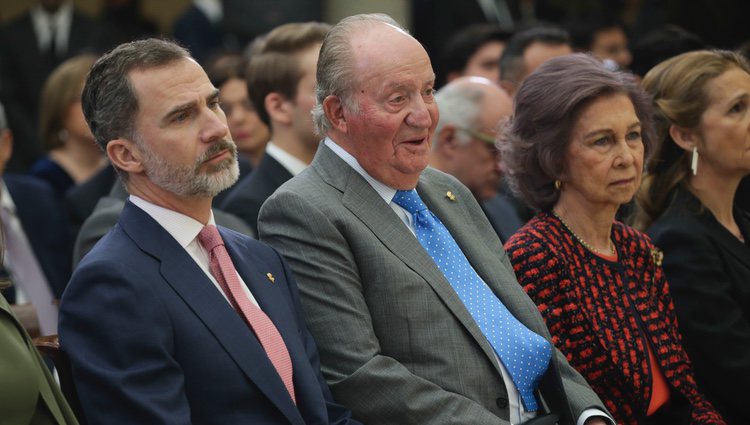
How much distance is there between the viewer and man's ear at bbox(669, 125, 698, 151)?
15.3 feet

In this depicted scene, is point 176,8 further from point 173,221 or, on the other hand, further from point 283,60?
point 173,221

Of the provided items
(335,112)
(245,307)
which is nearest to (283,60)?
(335,112)

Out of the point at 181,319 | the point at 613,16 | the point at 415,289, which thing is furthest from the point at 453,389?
the point at 613,16

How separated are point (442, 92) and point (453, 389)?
8.51 ft

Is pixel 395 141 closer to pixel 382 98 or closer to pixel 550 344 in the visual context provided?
pixel 382 98

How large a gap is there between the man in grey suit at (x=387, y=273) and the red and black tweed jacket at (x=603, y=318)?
0.20m

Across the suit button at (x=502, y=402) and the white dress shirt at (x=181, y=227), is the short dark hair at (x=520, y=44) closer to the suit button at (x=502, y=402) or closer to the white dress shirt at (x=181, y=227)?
the suit button at (x=502, y=402)

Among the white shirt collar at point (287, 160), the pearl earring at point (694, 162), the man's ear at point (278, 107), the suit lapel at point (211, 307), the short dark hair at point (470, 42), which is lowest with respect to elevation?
the short dark hair at point (470, 42)

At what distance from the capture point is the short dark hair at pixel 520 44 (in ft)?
23.5

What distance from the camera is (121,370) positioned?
286cm

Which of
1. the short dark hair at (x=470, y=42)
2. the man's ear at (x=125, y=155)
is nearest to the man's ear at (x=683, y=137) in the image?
the man's ear at (x=125, y=155)

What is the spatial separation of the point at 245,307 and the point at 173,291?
0.24 meters

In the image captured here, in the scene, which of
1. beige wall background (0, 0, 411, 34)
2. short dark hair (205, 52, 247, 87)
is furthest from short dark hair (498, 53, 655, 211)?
beige wall background (0, 0, 411, 34)

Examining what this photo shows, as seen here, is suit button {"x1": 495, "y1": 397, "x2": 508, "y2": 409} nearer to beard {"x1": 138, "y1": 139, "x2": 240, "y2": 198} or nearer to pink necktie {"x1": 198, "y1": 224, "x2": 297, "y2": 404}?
pink necktie {"x1": 198, "y1": 224, "x2": 297, "y2": 404}
